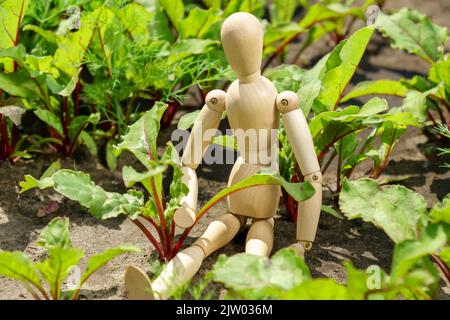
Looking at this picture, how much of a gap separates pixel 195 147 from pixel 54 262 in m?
0.56

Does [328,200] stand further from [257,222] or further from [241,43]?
[241,43]

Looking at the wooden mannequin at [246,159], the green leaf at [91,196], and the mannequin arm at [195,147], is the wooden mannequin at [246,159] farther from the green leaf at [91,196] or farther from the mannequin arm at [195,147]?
the green leaf at [91,196]

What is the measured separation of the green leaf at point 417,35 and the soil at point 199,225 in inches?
12.8

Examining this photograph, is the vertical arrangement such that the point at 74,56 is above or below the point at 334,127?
above

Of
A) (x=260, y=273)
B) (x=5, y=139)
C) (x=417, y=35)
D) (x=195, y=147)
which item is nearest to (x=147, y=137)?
(x=195, y=147)

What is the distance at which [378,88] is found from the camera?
103 inches

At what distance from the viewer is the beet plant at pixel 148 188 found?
1.78 metres

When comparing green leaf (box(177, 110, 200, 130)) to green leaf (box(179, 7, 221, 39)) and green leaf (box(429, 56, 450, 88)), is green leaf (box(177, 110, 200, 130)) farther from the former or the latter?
green leaf (box(429, 56, 450, 88))

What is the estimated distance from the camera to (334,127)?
2.19 m

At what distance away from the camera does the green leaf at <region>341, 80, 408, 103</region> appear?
2541mm

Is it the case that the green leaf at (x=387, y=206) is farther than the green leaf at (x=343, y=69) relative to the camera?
No

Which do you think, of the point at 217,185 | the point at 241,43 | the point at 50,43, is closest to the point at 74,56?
the point at 50,43

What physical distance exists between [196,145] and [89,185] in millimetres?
332

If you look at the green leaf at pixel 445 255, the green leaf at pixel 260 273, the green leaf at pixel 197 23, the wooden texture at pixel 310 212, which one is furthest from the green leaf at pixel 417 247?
the green leaf at pixel 197 23
